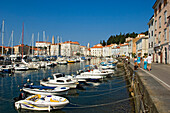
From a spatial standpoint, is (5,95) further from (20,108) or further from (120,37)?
(120,37)

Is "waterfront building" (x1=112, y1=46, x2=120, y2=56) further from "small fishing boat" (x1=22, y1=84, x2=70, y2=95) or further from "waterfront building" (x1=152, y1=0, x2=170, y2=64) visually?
"small fishing boat" (x1=22, y1=84, x2=70, y2=95)

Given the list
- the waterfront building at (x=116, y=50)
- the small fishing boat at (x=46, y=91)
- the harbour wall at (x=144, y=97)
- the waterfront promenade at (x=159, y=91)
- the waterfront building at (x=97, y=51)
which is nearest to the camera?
the waterfront promenade at (x=159, y=91)

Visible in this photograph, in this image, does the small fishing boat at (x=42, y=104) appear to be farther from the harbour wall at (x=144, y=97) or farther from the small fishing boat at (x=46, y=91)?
the harbour wall at (x=144, y=97)

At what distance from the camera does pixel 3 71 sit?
133ft

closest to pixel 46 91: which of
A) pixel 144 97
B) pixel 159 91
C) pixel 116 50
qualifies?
pixel 144 97

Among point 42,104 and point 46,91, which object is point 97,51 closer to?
point 46,91

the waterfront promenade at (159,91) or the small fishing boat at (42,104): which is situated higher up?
the waterfront promenade at (159,91)

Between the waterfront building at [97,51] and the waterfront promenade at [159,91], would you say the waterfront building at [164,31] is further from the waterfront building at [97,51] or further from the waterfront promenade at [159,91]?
the waterfront building at [97,51]

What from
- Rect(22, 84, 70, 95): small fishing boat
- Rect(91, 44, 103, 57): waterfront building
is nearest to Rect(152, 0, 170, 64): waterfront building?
Answer: Rect(22, 84, 70, 95): small fishing boat

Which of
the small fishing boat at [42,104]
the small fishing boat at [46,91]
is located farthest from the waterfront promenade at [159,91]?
the small fishing boat at [46,91]

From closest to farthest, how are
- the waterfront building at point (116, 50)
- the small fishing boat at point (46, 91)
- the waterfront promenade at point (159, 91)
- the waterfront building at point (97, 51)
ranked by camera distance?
the waterfront promenade at point (159, 91)
the small fishing boat at point (46, 91)
the waterfront building at point (116, 50)
the waterfront building at point (97, 51)

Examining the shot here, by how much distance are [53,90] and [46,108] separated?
13.8 ft

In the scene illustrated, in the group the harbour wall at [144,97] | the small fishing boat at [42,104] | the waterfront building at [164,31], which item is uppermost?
the waterfront building at [164,31]

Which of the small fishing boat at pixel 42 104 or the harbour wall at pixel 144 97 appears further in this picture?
the small fishing boat at pixel 42 104
